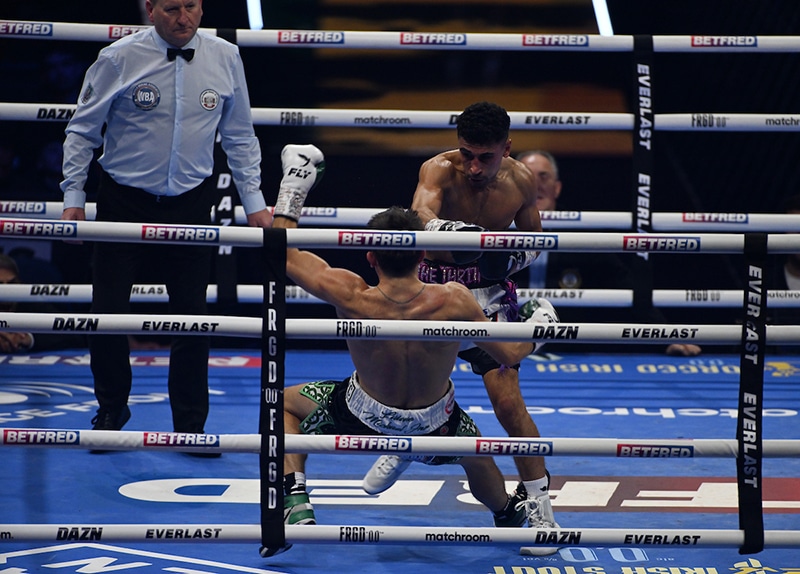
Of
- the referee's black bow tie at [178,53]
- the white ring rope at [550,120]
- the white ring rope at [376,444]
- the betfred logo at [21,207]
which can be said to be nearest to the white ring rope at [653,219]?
the betfred logo at [21,207]

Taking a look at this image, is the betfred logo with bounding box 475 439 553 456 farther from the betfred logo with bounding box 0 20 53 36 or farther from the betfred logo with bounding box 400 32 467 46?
the betfred logo with bounding box 0 20 53 36

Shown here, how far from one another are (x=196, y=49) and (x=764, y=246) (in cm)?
251

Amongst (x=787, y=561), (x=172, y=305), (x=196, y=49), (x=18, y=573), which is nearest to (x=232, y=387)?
(x=172, y=305)

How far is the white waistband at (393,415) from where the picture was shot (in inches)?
137

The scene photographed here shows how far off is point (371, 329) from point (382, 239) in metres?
0.24

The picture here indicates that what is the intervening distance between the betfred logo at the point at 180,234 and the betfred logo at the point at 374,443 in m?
0.64

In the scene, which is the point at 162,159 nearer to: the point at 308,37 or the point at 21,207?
the point at 21,207

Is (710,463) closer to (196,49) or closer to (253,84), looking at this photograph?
(196,49)

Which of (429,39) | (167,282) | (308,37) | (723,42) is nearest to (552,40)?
(429,39)

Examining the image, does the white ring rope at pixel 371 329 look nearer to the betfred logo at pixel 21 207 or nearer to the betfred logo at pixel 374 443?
the betfred logo at pixel 374 443

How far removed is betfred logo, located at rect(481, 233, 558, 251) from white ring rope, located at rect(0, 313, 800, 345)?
0.21 meters

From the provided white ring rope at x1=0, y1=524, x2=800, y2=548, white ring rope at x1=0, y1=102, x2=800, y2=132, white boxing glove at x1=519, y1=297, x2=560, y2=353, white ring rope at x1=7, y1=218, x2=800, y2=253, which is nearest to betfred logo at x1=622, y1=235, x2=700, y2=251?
white ring rope at x1=7, y1=218, x2=800, y2=253

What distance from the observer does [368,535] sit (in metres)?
2.81

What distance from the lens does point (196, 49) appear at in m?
4.30
